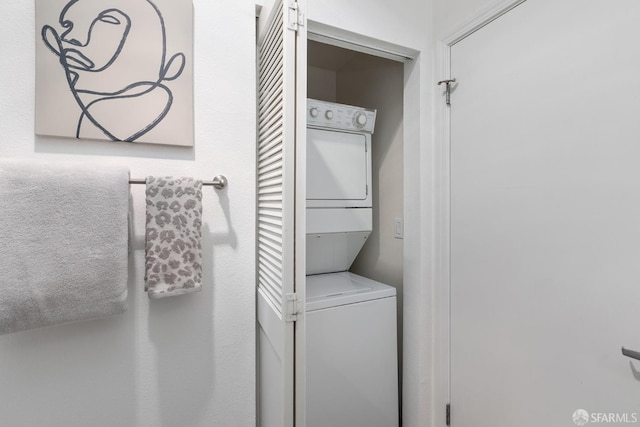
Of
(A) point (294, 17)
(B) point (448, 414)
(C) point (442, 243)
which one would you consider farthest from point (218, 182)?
(B) point (448, 414)

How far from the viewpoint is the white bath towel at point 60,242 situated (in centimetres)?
89

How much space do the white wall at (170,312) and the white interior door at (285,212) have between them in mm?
165

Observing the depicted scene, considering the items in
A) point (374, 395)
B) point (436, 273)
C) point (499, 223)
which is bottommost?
point (374, 395)

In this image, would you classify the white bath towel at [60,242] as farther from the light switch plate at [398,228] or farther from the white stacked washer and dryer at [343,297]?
the light switch plate at [398,228]

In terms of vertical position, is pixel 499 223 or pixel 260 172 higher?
pixel 260 172

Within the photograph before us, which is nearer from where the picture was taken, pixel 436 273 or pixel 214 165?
pixel 214 165

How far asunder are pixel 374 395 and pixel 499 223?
112 cm

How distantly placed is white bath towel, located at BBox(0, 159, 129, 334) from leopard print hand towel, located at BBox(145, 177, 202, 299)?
83 millimetres

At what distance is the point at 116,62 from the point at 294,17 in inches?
27.4

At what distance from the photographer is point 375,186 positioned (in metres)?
2.31

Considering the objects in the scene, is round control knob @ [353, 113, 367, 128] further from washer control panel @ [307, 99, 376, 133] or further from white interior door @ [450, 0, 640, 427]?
white interior door @ [450, 0, 640, 427]

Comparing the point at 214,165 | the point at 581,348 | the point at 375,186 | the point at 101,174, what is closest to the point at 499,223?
the point at 581,348

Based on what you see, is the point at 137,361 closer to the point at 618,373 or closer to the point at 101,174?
the point at 101,174

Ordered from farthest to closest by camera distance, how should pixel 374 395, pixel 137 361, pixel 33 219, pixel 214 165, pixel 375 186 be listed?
pixel 375 186
pixel 374 395
pixel 214 165
pixel 137 361
pixel 33 219
